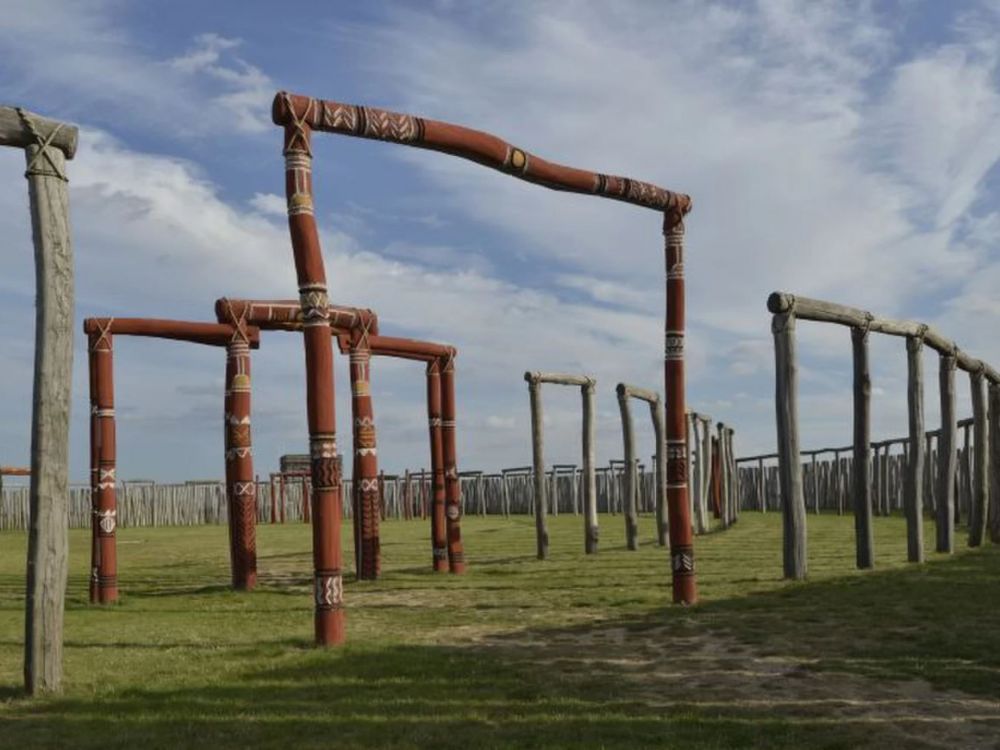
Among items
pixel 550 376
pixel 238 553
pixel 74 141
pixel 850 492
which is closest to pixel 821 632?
pixel 74 141

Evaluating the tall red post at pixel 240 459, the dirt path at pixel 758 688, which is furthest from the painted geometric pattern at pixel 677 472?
the tall red post at pixel 240 459

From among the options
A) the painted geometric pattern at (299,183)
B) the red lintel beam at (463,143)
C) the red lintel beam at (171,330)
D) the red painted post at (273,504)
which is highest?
the red lintel beam at (463,143)

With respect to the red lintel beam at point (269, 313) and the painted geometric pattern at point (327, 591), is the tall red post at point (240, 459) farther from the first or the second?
the painted geometric pattern at point (327, 591)

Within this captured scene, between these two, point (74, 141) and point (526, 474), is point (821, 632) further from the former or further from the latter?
point (526, 474)

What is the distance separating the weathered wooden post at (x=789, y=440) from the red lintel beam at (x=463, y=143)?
1.90 metres

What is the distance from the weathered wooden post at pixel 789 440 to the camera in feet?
34.8

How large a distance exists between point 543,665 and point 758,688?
1290 mm

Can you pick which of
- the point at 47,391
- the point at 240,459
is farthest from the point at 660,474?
the point at 47,391

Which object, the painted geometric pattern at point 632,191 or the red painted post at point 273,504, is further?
the red painted post at point 273,504

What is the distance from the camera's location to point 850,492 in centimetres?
2709

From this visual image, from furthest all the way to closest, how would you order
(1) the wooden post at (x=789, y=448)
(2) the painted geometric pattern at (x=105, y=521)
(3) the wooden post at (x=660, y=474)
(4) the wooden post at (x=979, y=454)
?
1. (3) the wooden post at (x=660, y=474)
2. (4) the wooden post at (x=979, y=454)
3. (2) the painted geometric pattern at (x=105, y=521)
4. (1) the wooden post at (x=789, y=448)

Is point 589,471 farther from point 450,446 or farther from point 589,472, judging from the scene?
point 450,446

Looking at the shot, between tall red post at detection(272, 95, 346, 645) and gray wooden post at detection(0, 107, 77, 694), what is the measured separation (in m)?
1.43

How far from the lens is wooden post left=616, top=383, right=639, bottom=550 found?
51.7ft
